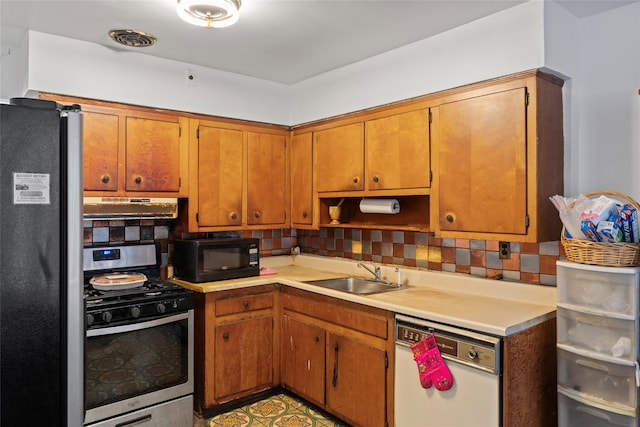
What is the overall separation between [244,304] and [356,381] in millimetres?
969

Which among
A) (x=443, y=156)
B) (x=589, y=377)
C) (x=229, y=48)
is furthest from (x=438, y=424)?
(x=229, y=48)

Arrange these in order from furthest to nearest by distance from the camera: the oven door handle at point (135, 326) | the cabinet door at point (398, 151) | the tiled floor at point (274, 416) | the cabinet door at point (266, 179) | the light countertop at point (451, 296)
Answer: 1. the cabinet door at point (266, 179)
2. the tiled floor at point (274, 416)
3. the cabinet door at point (398, 151)
4. the oven door handle at point (135, 326)
5. the light countertop at point (451, 296)

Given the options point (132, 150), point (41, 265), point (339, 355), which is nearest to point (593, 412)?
point (339, 355)

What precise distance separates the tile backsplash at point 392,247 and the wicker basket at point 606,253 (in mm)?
424

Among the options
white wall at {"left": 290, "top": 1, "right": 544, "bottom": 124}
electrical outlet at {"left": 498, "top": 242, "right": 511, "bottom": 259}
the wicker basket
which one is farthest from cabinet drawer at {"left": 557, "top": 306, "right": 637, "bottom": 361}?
white wall at {"left": 290, "top": 1, "right": 544, "bottom": 124}

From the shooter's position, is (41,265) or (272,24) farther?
(272,24)

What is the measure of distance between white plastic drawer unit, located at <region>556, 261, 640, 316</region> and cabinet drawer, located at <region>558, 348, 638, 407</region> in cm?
24

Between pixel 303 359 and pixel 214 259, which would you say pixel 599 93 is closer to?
pixel 303 359

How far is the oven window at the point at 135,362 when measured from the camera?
8.29 feet

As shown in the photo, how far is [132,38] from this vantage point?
2750mm

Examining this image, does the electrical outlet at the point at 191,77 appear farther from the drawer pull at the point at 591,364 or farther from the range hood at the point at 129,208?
the drawer pull at the point at 591,364

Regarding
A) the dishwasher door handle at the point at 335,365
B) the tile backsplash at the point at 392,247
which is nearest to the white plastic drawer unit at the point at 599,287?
the tile backsplash at the point at 392,247

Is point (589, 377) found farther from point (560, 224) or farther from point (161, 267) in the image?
point (161, 267)

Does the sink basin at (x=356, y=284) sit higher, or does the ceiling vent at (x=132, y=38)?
the ceiling vent at (x=132, y=38)
